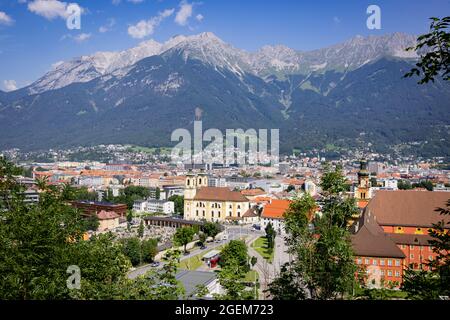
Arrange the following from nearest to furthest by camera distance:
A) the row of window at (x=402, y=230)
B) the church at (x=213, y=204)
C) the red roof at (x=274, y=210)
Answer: the row of window at (x=402, y=230), the red roof at (x=274, y=210), the church at (x=213, y=204)

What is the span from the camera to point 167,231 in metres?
42.0

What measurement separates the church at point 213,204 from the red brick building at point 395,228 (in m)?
23.4

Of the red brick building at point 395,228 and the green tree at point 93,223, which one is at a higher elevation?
the red brick building at point 395,228

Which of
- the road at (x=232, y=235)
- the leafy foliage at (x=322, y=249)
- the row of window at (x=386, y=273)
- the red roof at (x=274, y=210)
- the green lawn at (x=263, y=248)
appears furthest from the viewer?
the red roof at (x=274, y=210)

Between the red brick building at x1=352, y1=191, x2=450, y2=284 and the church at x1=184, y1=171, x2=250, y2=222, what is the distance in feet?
76.8

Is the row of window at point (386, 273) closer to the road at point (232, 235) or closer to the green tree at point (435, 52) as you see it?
the road at point (232, 235)

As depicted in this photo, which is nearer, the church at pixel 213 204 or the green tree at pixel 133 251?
the green tree at pixel 133 251

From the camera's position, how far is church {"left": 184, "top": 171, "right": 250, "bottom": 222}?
1820 inches

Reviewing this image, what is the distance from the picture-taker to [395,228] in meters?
23.3

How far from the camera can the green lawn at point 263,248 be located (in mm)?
28638

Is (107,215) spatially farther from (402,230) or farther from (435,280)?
(435,280)

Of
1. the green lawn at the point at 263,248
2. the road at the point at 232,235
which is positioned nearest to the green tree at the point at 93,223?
the road at the point at 232,235
